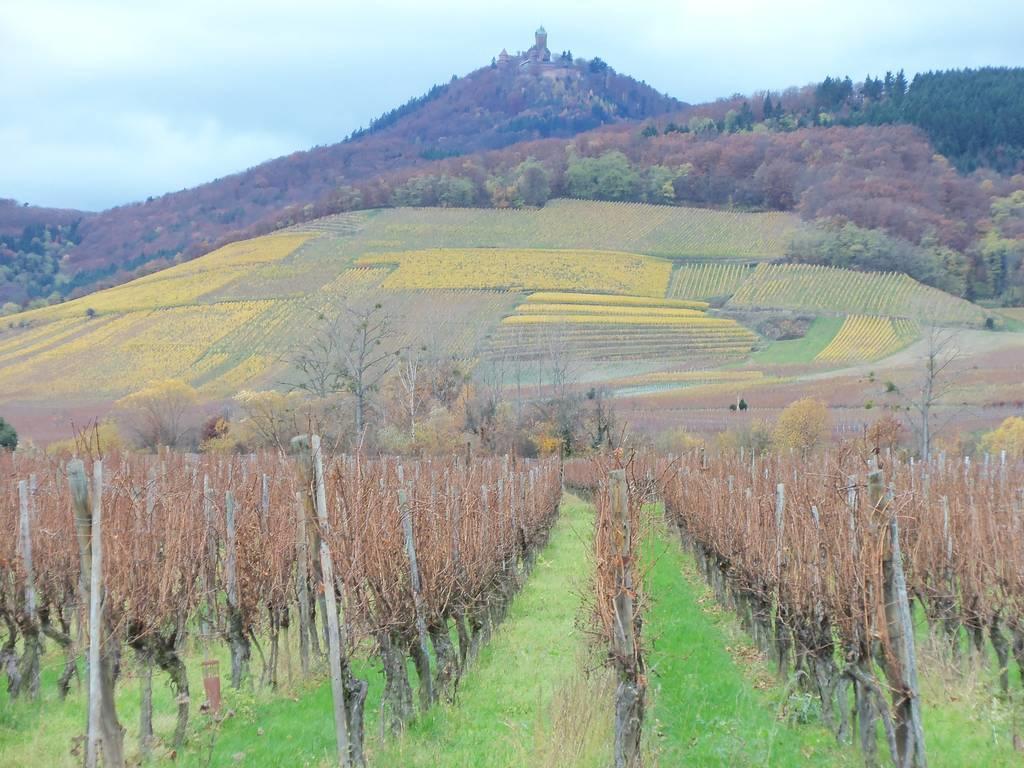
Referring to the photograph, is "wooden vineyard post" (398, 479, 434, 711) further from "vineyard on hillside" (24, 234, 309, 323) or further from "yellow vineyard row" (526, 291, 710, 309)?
"vineyard on hillside" (24, 234, 309, 323)

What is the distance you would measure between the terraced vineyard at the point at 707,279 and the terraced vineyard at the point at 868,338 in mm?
11939

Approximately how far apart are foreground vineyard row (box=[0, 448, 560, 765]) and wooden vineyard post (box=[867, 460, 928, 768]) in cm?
379

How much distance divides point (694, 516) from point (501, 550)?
6895mm

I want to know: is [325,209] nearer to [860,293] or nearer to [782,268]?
[782,268]

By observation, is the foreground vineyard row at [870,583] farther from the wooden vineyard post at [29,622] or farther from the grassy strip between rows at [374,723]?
the wooden vineyard post at [29,622]

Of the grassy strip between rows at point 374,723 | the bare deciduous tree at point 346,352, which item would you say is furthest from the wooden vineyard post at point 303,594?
the bare deciduous tree at point 346,352

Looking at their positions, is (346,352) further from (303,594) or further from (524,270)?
(524,270)

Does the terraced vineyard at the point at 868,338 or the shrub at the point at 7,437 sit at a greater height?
the terraced vineyard at the point at 868,338

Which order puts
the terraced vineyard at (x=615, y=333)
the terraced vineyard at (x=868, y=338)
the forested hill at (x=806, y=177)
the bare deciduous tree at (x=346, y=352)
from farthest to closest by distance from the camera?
1. the forested hill at (x=806, y=177)
2. the terraced vineyard at (x=615, y=333)
3. the terraced vineyard at (x=868, y=338)
4. the bare deciduous tree at (x=346, y=352)

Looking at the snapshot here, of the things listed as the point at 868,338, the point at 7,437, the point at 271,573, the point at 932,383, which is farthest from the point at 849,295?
the point at 271,573

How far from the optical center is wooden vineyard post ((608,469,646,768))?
23.7ft

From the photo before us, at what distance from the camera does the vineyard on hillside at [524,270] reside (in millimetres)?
79625

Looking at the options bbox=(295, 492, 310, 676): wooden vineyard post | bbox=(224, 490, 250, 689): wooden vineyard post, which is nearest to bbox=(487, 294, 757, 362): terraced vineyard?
bbox=(295, 492, 310, 676): wooden vineyard post

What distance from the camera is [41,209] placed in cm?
16512
